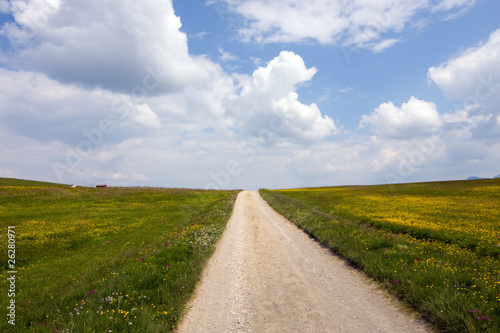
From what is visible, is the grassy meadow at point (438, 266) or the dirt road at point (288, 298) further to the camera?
the dirt road at point (288, 298)

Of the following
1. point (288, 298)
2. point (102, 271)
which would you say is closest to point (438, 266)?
point (288, 298)

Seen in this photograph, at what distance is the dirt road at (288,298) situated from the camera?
284 inches

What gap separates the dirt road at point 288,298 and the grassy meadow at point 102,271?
3.31 ft

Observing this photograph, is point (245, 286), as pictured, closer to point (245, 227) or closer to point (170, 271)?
point (170, 271)

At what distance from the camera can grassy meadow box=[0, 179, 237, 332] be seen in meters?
7.00

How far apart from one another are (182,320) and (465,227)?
70.3 feet

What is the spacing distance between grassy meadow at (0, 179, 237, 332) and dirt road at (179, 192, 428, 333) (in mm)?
1010

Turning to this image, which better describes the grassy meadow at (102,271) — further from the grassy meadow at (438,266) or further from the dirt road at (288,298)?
the grassy meadow at (438,266)

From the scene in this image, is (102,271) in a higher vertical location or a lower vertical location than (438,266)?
lower

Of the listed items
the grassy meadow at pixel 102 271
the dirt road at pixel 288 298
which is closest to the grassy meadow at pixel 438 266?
the dirt road at pixel 288 298

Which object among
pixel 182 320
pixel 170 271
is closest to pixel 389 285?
pixel 182 320

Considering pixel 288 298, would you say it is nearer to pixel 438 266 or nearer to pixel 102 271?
pixel 438 266

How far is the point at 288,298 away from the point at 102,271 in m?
9.84

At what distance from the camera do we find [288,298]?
8.94 m
